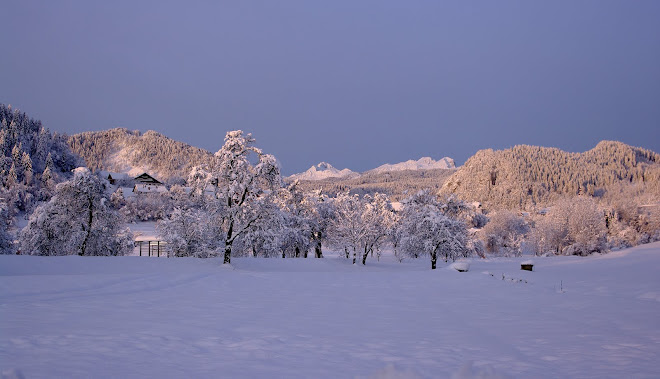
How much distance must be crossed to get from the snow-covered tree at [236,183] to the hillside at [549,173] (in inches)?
5360

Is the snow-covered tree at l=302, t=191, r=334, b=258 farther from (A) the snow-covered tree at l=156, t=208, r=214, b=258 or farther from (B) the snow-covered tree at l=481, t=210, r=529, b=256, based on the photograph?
(B) the snow-covered tree at l=481, t=210, r=529, b=256

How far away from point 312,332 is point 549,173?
182270mm

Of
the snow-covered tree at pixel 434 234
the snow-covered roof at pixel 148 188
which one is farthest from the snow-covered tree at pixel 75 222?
the snow-covered roof at pixel 148 188

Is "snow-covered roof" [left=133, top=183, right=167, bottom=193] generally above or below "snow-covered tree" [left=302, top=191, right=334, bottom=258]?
above

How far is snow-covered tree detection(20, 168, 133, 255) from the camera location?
28.8 meters

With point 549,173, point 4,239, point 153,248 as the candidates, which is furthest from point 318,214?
point 549,173

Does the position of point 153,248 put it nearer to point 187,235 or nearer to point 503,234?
point 187,235

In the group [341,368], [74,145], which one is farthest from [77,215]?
[74,145]

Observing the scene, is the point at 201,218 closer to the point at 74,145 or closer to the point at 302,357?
the point at 302,357

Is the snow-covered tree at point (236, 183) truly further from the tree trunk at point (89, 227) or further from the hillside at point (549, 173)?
the hillside at point (549, 173)

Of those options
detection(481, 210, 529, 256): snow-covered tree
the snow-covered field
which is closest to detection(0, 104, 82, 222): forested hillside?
the snow-covered field

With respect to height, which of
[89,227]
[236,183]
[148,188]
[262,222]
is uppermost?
[148,188]

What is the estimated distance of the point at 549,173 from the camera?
163 m

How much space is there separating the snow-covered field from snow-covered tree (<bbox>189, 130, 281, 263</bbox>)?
38.8 feet
